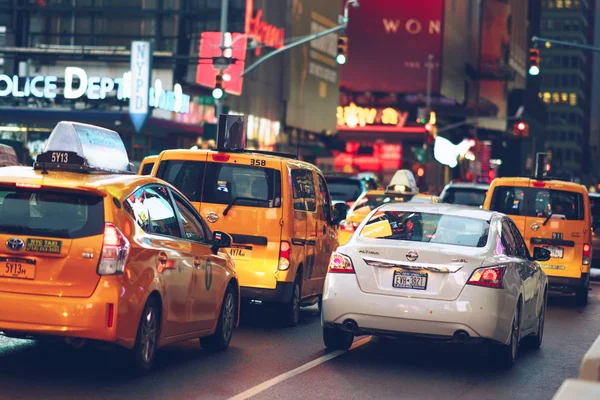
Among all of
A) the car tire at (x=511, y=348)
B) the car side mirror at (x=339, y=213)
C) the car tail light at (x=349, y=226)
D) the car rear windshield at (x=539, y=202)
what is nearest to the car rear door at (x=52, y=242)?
the car tire at (x=511, y=348)

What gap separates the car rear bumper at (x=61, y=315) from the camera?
9031 millimetres

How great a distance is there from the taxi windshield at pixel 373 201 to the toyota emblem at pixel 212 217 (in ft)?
33.8

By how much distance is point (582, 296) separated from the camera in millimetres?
20625

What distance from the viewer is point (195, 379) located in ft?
32.9

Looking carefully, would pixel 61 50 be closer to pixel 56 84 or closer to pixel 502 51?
pixel 56 84

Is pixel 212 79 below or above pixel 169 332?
above

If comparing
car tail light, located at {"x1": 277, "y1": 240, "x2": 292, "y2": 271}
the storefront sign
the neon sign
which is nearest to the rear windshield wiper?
car tail light, located at {"x1": 277, "y1": 240, "x2": 292, "y2": 271}

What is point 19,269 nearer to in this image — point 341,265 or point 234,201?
point 341,265

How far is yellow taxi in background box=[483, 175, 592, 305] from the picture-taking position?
20.0 m

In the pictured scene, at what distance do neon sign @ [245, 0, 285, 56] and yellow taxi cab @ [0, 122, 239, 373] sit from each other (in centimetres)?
4309

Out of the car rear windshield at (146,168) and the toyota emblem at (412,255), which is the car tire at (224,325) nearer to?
the toyota emblem at (412,255)

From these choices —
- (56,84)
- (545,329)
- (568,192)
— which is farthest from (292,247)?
(56,84)

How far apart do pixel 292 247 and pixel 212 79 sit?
40.4 metres

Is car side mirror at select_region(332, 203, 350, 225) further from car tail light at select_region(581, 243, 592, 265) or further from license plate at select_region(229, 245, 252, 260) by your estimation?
car tail light at select_region(581, 243, 592, 265)
